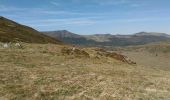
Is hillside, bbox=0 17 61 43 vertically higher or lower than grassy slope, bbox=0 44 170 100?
higher

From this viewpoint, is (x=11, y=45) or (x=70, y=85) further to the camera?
(x=11, y=45)

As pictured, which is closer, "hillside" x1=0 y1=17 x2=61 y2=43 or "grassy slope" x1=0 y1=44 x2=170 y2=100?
"grassy slope" x1=0 y1=44 x2=170 y2=100

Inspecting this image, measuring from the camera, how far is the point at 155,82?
2769cm

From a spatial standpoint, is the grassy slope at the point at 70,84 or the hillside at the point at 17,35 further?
the hillside at the point at 17,35

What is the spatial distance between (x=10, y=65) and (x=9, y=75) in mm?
4420

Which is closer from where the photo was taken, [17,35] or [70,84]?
[70,84]

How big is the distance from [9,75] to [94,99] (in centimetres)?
843


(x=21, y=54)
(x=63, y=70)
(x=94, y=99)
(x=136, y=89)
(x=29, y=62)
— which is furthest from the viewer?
(x=21, y=54)

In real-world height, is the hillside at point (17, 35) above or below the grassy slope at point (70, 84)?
above

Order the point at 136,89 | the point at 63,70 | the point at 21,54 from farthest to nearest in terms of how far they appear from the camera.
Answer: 1. the point at 21,54
2. the point at 63,70
3. the point at 136,89

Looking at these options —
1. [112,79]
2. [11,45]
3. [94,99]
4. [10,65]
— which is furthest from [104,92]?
[11,45]

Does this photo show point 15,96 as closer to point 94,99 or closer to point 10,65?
point 94,99

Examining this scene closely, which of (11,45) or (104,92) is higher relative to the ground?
(11,45)

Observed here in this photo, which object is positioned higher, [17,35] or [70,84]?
[17,35]
